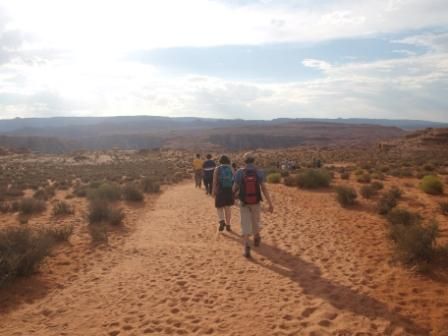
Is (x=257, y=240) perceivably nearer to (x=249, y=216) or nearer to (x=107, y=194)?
(x=249, y=216)

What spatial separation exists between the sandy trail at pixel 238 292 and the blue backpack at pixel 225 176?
4.45ft

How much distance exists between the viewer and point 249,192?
7680 mm

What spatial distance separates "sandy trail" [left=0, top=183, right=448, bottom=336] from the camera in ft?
17.1

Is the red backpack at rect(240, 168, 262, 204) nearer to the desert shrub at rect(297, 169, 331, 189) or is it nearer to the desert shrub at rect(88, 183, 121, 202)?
the desert shrub at rect(88, 183, 121, 202)

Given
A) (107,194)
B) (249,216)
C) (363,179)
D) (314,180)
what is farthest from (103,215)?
(363,179)

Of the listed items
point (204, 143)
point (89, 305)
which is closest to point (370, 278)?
point (89, 305)

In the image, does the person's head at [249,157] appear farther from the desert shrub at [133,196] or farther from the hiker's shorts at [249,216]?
the desert shrub at [133,196]

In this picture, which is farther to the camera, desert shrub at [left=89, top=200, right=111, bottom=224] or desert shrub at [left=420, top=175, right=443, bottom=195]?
desert shrub at [left=420, top=175, right=443, bottom=195]

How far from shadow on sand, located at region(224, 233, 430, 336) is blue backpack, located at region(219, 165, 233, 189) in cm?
173

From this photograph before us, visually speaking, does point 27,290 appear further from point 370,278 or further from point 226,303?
point 370,278

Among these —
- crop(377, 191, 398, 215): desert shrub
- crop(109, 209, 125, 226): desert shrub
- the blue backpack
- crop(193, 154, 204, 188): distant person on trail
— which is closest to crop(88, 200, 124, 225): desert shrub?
crop(109, 209, 125, 226): desert shrub

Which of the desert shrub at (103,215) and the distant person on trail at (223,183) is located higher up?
the distant person on trail at (223,183)

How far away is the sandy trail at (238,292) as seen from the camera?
17.1 ft

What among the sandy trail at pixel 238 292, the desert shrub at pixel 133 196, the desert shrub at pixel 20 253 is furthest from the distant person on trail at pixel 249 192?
the desert shrub at pixel 133 196
